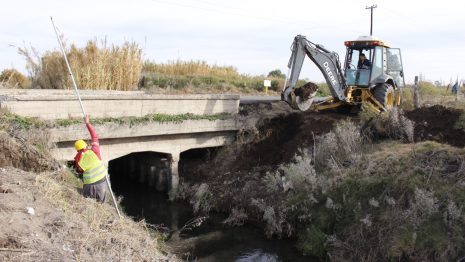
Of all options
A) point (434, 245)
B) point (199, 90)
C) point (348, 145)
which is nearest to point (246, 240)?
point (348, 145)

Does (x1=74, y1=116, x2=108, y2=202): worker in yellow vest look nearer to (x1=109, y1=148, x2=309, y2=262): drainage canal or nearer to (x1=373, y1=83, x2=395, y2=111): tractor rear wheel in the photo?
(x1=109, y1=148, x2=309, y2=262): drainage canal

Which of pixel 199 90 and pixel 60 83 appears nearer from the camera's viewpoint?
pixel 60 83

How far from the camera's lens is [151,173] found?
16219 mm

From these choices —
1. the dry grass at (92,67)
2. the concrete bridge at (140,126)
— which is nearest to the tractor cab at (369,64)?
the concrete bridge at (140,126)

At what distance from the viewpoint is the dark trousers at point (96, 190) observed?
947cm

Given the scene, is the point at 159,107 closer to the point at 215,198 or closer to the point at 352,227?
the point at 215,198

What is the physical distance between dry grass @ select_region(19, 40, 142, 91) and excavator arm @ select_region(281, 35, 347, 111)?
6491 mm

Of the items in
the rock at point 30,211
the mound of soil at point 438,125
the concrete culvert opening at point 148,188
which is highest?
the mound of soil at point 438,125

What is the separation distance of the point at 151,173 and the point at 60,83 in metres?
→ 4.62

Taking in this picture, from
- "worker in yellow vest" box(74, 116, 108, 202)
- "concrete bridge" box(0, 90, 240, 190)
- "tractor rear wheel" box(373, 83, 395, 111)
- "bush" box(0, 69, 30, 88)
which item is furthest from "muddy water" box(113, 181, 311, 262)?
"bush" box(0, 69, 30, 88)

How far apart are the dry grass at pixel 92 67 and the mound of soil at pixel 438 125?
959 cm

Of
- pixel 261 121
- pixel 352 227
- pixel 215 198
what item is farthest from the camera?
pixel 261 121

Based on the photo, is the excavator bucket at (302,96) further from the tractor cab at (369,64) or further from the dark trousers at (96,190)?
the dark trousers at (96,190)

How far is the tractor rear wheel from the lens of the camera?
15.0 metres
